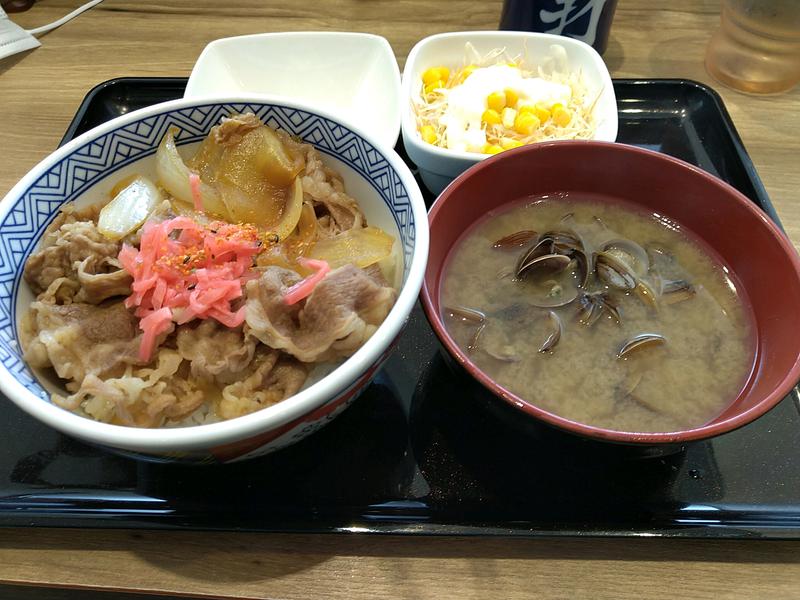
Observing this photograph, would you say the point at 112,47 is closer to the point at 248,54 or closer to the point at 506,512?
the point at 248,54

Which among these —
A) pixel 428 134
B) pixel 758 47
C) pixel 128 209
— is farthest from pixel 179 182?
pixel 758 47

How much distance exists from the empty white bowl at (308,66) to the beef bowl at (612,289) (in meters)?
→ 0.97

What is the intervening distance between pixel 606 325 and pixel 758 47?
1.72 metres

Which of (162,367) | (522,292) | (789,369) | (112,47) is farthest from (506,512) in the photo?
(112,47)

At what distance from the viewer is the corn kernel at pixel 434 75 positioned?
2.18 m

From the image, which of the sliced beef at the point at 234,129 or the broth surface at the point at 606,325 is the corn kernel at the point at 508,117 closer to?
the broth surface at the point at 606,325

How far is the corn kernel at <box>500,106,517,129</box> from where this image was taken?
2.04 m

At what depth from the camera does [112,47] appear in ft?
8.55

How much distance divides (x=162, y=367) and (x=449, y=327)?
0.65 metres

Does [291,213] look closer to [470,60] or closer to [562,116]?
[562,116]

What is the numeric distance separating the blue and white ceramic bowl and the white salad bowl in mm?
423

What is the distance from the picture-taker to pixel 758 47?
91.6 inches

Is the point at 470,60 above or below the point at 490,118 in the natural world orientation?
above

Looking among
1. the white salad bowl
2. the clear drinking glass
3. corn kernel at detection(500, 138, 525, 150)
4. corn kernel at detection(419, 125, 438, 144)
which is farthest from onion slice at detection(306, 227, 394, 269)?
the clear drinking glass
